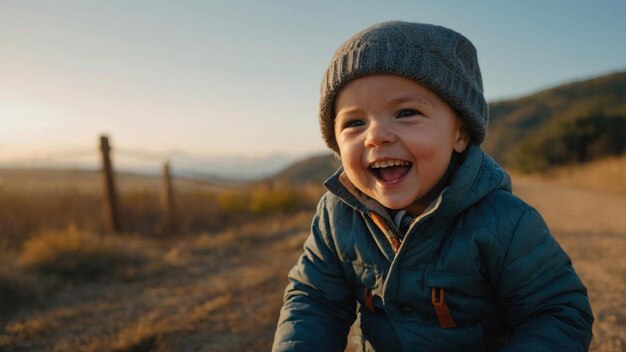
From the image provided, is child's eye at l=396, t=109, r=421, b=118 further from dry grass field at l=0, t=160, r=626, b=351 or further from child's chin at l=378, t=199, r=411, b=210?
dry grass field at l=0, t=160, r=626, b=351

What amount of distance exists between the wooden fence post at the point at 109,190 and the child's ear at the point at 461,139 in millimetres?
6031

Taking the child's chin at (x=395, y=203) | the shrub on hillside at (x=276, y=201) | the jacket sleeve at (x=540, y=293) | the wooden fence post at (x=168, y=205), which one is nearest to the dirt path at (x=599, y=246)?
the jacket sleeve at (x=540, y=293)

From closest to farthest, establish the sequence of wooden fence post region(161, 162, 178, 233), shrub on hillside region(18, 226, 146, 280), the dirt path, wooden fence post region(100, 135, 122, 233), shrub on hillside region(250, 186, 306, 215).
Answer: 1. the dirt path
2. shrub on hillside region(18, 226, 146, 280)
3. wooden fence post region(100, 135, 122, 233)
4. wooden fence post region(161, 162, 178, 233)
5. shrub on hillside region(250, 186, 306, 215)

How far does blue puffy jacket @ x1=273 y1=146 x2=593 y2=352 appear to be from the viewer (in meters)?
1.43

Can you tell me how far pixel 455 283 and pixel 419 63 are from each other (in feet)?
2.51

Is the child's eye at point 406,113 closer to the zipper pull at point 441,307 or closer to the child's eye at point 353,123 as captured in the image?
the child's eye at point 353,123

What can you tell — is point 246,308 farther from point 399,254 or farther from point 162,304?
point 399,254

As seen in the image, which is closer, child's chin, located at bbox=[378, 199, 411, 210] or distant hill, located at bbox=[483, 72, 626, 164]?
child's chin, located at bbox=[378, 199, 411, 210]

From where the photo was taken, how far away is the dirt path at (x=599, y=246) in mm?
2365

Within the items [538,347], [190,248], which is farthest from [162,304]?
[538,347]

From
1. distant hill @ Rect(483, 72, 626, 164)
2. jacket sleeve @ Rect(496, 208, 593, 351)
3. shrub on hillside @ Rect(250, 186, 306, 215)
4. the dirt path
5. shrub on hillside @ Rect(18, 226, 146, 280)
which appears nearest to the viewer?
jacket sleeve @ Rect(496, 208, 593, 351)

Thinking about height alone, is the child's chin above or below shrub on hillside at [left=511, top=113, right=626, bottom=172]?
above

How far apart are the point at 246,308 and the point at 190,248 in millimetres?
2620

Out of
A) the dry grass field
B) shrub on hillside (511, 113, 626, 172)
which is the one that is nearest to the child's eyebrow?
the dry grass field
